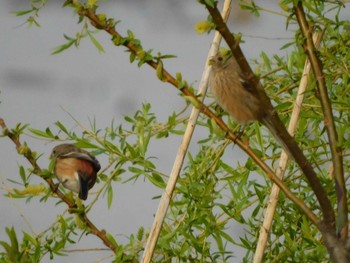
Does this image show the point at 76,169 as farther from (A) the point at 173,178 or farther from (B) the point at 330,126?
(B) the point at 330,126

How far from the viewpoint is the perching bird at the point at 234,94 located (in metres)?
1.54

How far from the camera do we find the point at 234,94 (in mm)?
1714

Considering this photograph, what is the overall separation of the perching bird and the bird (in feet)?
1.07

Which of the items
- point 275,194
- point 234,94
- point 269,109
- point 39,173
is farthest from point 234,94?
point 269,109

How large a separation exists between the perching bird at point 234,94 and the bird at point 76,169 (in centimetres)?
33

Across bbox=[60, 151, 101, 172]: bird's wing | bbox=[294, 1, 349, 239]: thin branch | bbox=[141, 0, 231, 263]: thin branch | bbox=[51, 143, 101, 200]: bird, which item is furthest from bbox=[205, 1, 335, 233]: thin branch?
bbox=[60, 151, 101, 172]: bird's wing

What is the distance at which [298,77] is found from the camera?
1659mm

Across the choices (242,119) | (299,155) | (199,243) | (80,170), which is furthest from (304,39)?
(80,170)

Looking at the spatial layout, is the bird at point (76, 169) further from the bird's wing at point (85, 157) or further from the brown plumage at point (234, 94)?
the brown plumage at point (234, 94)

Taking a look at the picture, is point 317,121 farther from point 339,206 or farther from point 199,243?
point 339,206

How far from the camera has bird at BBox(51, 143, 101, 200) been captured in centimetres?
172

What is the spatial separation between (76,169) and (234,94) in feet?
1.27

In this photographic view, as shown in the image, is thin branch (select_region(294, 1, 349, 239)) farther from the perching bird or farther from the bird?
the bird

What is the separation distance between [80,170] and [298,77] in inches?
20.4
